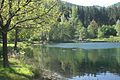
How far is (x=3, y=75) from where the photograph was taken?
28.1 m

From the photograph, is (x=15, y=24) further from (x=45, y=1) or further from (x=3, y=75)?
(x=3, y=75)

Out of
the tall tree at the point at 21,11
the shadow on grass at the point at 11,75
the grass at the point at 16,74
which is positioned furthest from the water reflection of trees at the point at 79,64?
the shadow on grass at the point at 11,75

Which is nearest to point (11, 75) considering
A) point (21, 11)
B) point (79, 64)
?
point (21, 11)

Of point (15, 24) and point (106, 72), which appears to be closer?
point (15, 24)

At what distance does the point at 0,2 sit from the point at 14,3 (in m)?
1.45

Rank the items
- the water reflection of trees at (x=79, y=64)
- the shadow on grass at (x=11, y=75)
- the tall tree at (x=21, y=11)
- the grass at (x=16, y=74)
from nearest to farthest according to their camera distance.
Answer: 1. the shadow on grass at (x=11, y=75)
2. the grass at (x=16, y=74)
3. the tall tree at (x=21, y=11)
4. the water reflection of trees at (x=79, y=64)

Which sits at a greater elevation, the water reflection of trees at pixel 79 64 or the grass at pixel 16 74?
the grass at pixel 16 74

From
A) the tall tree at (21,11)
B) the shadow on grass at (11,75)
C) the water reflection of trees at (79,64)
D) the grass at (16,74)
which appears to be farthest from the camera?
the water reflection of trees at (79,64)

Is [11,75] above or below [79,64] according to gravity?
above

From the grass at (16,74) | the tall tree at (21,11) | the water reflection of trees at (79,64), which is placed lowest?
the water reflection of trees at (79,64)

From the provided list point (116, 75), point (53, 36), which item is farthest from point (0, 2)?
point (53, 36)

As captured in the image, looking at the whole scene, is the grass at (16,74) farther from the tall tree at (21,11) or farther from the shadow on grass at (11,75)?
the tall tree at (21,11)

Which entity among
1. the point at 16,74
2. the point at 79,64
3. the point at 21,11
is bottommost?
the point at 79,64

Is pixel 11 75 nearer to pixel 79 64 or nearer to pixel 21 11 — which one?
pixel 21 11
